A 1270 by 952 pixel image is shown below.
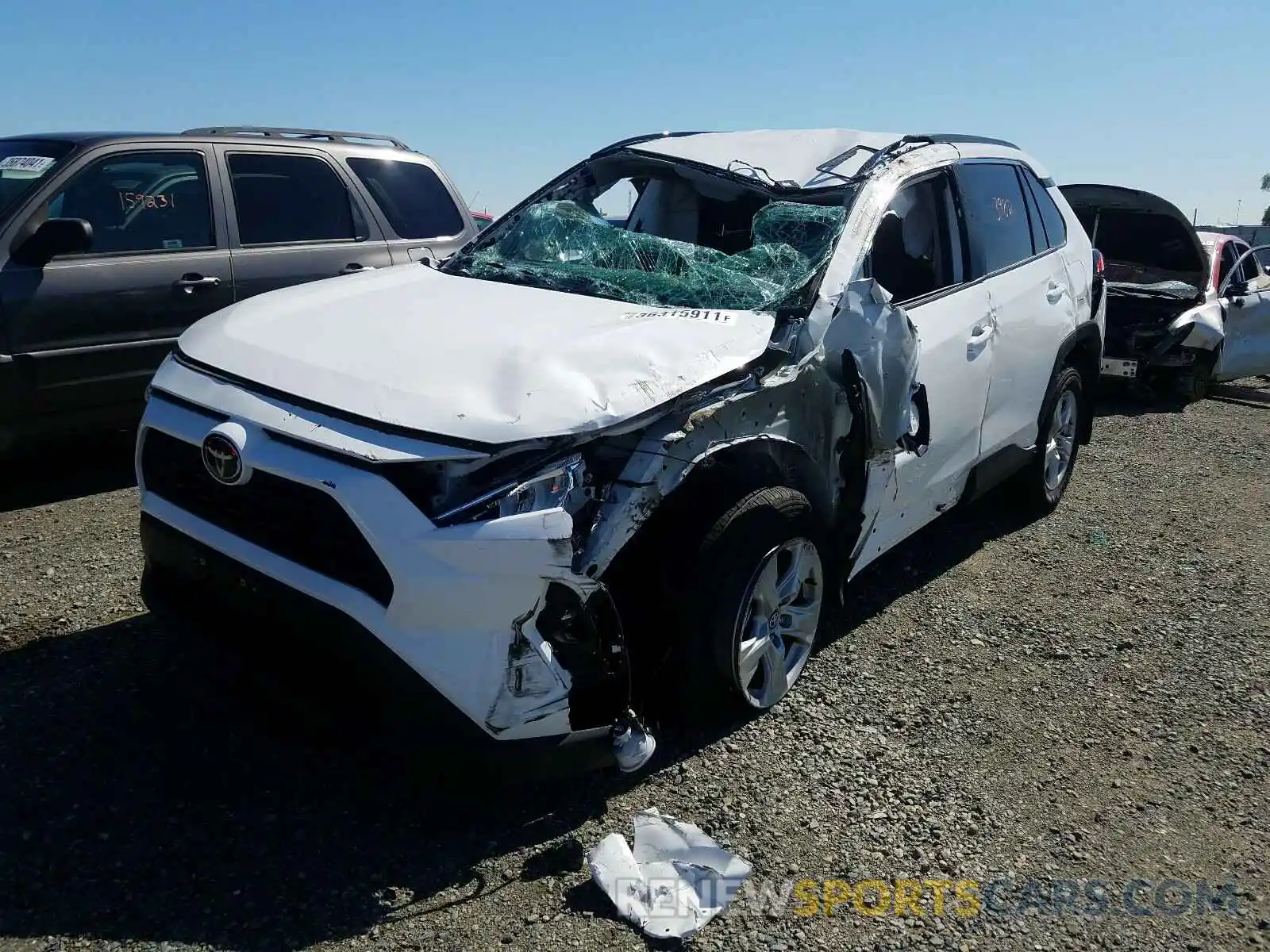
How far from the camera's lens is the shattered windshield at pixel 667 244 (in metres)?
3.49

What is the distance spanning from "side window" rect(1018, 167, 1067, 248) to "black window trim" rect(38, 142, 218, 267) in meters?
4.33

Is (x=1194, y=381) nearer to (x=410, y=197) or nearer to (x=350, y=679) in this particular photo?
(x=410, y=197)

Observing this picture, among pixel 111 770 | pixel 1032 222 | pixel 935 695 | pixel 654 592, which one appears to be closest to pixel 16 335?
pixel 111 770

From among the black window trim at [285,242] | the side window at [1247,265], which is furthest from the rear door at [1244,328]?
the black window trim at [285,242]

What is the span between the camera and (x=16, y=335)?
16.0ft

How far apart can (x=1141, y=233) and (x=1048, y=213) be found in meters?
5.54

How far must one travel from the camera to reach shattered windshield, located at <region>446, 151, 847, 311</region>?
3486 mm

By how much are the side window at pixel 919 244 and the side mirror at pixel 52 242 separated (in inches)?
151

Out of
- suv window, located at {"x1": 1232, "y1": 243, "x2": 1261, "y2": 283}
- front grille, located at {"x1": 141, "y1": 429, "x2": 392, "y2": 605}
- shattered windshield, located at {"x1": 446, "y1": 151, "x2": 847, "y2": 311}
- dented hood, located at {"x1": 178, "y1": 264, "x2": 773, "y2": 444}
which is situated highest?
shattered windshield, located at {"x1": 446, "y1": 151, "x2": 847, "y2": 311}

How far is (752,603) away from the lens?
3133 millimetres

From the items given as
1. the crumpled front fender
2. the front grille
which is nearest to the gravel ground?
the front grille

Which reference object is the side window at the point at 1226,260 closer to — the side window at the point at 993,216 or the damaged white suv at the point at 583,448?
the side window at the point at 993,216

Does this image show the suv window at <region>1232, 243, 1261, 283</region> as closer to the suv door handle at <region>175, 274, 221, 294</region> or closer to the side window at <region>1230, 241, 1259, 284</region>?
the side window at <region>1230, 241, 1259, 284</region>

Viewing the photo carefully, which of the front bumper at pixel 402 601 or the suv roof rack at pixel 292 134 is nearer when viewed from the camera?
the front bumper at pixel 402 601
